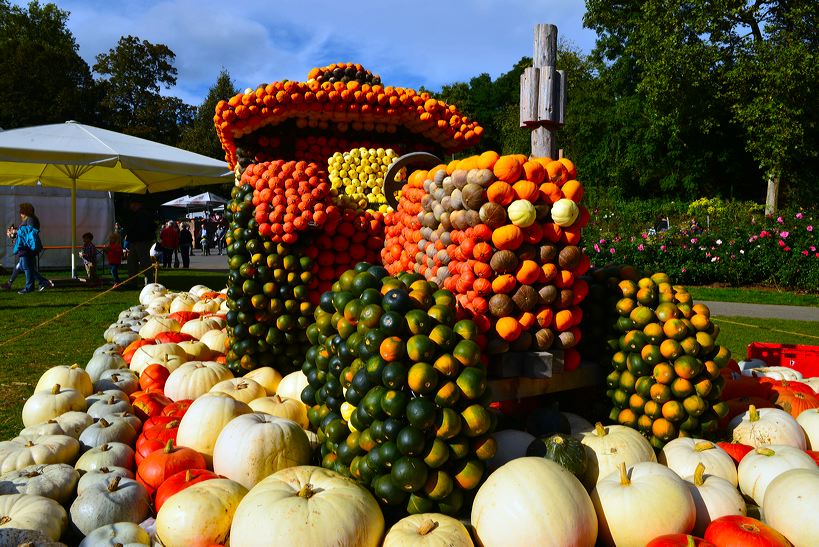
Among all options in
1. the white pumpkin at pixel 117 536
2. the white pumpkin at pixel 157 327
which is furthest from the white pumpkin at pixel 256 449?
the white pumpkin at pixel 157 327

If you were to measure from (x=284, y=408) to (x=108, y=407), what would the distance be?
1158 millimetres

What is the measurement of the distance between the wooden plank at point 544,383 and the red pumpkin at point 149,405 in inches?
96.5

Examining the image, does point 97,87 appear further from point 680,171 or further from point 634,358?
point 634,358

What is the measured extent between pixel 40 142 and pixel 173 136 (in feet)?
117

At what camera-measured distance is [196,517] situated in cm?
259

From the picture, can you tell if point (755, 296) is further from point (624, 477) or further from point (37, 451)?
point (37, 451)

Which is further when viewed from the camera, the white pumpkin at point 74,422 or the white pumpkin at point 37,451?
the white pumpkin at point 74,422

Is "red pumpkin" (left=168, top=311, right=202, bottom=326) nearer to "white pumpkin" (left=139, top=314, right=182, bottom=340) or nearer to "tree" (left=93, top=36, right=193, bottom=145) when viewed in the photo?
"white pumpkin" (left=139, top=314, right=182, bottom=340)

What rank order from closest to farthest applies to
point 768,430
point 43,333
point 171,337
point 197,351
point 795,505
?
1. point 795,505
2. point 768,430
3. point 197,351
4. point 171,337
5. point 43,333

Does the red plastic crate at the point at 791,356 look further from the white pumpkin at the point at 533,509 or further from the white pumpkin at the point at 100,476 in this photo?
the white pumpkin at the point at 100,476

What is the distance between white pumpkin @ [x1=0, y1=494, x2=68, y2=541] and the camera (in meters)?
2.51

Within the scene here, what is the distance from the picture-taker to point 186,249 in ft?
65.7

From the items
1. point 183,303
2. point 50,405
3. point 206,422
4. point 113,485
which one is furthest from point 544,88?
point 183,303

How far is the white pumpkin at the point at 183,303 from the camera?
7789 millimetres
